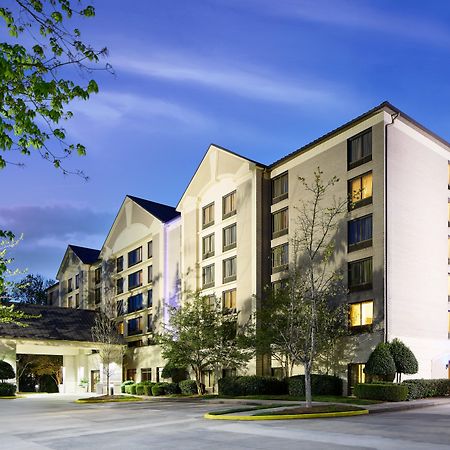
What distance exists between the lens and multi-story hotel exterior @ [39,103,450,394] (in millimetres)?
34281

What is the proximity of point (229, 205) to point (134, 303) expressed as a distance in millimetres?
18020

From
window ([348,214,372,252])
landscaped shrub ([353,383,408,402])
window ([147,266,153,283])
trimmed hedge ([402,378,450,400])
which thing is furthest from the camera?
window ([147,266,153,283])

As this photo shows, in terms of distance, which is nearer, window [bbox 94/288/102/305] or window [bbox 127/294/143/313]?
window [bbox 127/294/143/313]

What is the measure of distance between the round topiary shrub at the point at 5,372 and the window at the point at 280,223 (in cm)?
2324

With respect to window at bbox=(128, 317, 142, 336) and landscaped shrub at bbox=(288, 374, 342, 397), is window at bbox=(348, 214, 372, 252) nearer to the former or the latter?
landscaped shrub at bbox=(288, 374, 342, 397)

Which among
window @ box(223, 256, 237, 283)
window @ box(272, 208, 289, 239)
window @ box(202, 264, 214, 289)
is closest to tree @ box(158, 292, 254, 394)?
window @ box(223, 256, 237, 283)

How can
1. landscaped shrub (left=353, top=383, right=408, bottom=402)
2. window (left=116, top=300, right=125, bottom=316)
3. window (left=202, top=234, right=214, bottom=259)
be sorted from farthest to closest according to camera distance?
window (left=116, top=300, right=125, bottom=316), window (left=202, top=234, right=214, bottom=259), landscaped shrub (left=353, top=383, right=408, bottom=402)

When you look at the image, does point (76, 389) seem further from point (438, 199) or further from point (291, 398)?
point (438, 199)

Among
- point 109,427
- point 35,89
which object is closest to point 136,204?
point 109,427

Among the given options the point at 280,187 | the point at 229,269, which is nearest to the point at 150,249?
the point at 229,269

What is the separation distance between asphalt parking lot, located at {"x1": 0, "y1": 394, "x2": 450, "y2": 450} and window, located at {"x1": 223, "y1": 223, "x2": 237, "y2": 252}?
74.7 feet

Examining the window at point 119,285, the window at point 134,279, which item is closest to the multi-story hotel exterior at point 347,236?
the window at point 134,279

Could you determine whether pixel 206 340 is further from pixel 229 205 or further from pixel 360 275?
pixel 360 275

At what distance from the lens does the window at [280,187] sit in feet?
139
